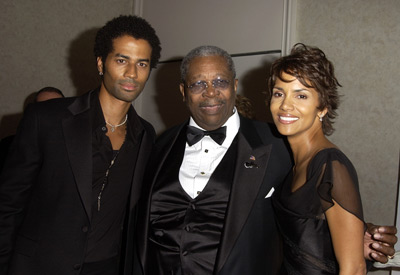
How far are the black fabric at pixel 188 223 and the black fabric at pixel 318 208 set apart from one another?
39cm

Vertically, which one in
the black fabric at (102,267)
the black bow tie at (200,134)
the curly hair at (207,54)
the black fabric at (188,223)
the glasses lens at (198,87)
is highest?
the curly hair at (207,54)

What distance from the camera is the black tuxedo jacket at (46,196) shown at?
173 centimetres

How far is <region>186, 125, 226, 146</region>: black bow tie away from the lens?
1972mm

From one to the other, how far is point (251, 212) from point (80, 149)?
0.91m

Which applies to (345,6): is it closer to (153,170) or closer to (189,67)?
(189,67)

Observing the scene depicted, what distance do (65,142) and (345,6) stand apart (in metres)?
2.67

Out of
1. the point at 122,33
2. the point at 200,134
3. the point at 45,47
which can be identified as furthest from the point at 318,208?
the point at 45,47

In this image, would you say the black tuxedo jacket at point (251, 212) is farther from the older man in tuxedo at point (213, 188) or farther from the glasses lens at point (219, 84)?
the glasses lens at point (219, 84)

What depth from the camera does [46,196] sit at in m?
1.78

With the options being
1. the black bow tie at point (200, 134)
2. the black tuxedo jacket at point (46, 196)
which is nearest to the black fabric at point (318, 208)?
the black bow tie at point (200, 134)

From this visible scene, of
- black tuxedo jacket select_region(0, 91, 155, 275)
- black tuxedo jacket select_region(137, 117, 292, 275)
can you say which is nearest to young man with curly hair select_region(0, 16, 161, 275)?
black tuxedo jacket select_region(0, 91, 155, 275)

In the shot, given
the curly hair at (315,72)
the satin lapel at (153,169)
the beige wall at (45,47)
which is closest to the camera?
the curly hair at (315,72)

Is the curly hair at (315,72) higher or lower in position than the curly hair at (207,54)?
lower

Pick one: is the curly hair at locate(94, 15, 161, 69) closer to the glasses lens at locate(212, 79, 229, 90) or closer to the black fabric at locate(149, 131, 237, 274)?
the glasses lens at locate(212, 79, 229, 90)
